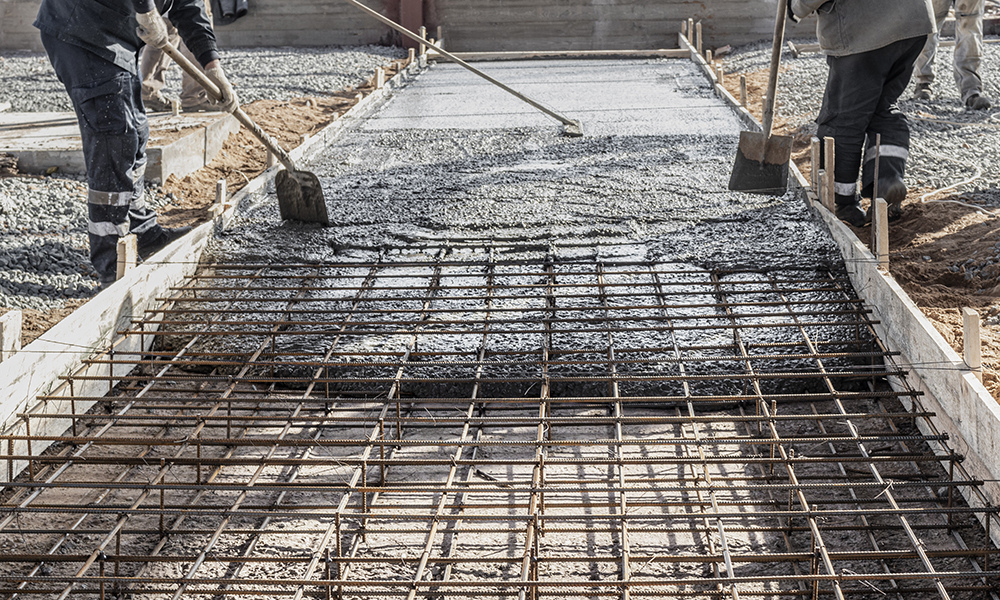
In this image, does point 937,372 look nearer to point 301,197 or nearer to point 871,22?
point 871,22

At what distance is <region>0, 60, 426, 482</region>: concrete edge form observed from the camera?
298 centimetres

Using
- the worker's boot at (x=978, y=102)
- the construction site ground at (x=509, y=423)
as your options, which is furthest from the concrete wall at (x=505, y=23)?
the construction site ground at (x=509, y=423)

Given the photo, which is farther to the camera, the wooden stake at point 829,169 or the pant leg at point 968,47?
the pant leg at point 968,47

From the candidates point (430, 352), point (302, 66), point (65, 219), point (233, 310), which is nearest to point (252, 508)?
point (430, 352)

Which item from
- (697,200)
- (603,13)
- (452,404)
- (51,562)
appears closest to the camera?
(51,562)

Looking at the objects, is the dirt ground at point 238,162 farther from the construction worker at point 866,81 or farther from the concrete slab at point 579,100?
the construction worker at point 866,81

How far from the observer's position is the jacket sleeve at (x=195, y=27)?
489 centimetres

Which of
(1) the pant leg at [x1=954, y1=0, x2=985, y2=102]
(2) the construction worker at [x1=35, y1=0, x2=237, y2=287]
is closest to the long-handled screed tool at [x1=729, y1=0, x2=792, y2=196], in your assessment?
(2) the construction worker at [x1=35, y1=0, x2=237, y2=287]

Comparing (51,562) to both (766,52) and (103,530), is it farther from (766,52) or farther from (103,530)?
(766,52)

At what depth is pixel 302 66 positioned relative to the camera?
38.3ft

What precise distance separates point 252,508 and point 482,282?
1818 millimetres

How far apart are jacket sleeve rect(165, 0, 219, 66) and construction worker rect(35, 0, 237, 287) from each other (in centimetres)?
28

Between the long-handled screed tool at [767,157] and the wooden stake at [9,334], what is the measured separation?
3719 mm

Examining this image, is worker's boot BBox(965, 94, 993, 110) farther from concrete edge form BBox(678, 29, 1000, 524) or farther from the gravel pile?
concrete edge form BBox(678, 29, 1000, 524)
